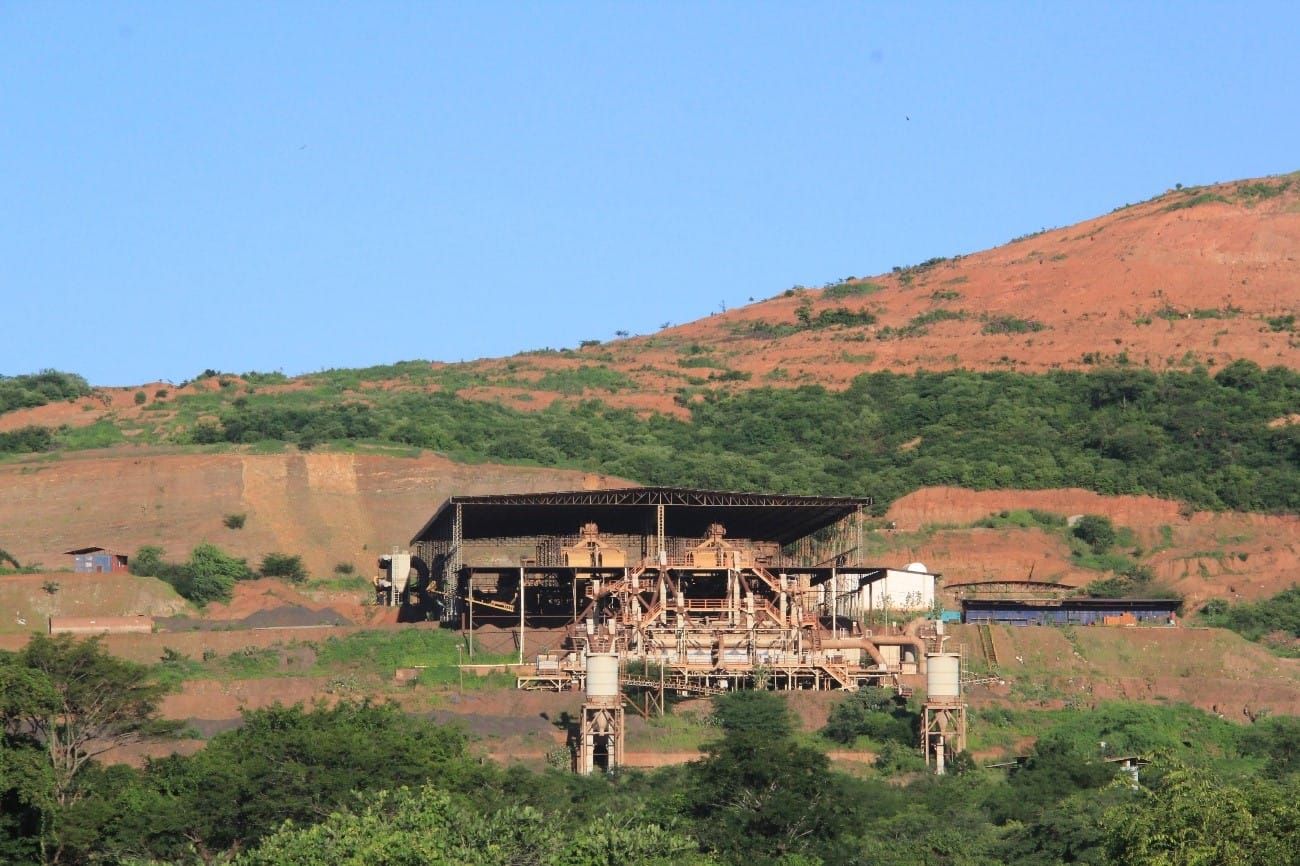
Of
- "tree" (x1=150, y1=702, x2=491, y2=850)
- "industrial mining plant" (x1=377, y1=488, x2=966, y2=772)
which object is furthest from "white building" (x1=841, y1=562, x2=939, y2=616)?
"tree" (x1=150, y1=702, x2=491, y2=850)

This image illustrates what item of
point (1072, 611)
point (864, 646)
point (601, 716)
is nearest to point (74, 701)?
point (601, 716)

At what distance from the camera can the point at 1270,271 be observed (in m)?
155

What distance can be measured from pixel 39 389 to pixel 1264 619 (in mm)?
74785

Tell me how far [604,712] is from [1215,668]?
24672 millimetres

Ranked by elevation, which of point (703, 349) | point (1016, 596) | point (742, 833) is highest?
point (703, 349)

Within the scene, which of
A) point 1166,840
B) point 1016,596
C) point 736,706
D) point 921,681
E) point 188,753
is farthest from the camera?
point 1016,596

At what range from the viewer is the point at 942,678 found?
73.9m

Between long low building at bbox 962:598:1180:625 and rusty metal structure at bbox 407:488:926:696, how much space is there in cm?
482

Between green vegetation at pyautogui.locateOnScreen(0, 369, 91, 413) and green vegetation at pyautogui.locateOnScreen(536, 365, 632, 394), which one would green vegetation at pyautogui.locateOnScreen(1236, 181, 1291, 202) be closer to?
green vegetation at pyautogui.locateOnScreen(536, 365, 632, 394)

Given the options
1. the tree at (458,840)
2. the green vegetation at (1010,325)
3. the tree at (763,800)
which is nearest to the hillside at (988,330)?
the green vegetation at (1010,325)

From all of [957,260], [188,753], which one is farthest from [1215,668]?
[957,260]

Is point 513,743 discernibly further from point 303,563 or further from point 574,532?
point 303,563

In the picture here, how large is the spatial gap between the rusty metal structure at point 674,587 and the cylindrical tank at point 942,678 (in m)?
5.64

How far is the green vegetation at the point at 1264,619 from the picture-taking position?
317 ft
